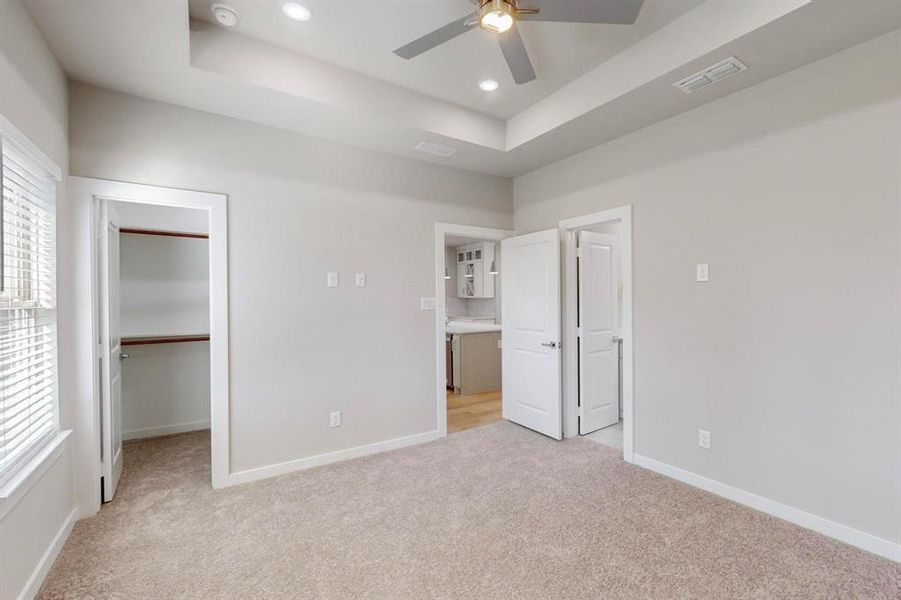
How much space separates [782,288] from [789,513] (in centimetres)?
135

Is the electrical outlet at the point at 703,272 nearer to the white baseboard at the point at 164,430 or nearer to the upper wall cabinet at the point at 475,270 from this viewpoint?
the upper wall cabinet at the point at 475,270

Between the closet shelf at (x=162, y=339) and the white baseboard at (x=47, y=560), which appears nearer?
the white baseboard at (x=47, y=560)

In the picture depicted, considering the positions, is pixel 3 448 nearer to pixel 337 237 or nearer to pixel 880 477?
pixel 337 237

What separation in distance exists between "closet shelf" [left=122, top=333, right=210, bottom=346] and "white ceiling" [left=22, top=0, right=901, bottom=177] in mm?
2243

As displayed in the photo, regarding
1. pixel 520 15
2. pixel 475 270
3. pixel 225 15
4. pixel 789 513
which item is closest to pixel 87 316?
pixel 225 15

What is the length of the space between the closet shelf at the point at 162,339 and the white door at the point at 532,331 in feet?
10.3

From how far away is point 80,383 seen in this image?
2545 mm

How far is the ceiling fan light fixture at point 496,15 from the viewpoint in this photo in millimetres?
1813

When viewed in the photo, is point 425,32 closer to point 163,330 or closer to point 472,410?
point 163,330

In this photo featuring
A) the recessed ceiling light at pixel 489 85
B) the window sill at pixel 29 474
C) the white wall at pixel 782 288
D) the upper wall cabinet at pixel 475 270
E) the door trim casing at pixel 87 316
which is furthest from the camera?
the upper wall cabinet at pixel 475 270

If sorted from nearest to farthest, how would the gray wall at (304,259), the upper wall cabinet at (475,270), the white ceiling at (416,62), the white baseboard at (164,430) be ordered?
the white ceiling at (416,62), the gray wall at (304,259), the white baseboard at (164,430), the upper wall cabinet at (475,270)

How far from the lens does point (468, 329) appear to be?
5.75m

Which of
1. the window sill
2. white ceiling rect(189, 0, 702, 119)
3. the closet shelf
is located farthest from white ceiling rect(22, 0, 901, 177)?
the closet shelf

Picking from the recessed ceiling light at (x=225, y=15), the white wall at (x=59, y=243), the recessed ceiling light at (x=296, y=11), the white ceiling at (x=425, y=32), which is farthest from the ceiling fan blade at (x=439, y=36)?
the white wall at (x=59, y=243)
